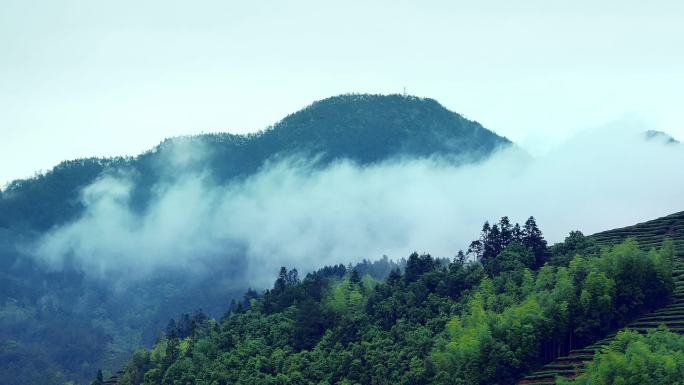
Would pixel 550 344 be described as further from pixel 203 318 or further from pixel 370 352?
pixel 203 318

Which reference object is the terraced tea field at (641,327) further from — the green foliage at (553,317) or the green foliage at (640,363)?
the green foliage at (640,363)

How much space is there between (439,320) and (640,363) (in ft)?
90.1

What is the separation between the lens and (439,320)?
289 feet

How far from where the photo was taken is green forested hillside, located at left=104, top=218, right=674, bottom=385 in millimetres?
76812

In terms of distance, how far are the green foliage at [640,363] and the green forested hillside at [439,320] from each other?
8.22m

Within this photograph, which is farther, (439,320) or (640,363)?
(439,320)

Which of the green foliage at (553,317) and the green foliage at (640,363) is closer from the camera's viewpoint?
the green foliage at (640,363)

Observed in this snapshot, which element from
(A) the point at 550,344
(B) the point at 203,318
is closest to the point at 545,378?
(A) the point at 550,344

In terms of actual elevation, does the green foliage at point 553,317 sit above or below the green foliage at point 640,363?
above

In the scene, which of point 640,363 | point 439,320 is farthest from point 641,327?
point 439,320

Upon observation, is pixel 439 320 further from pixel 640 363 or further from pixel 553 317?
pixel 640 363

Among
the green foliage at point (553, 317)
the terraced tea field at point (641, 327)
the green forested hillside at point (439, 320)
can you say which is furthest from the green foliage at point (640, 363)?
the green forested hillside at point (439, 320)

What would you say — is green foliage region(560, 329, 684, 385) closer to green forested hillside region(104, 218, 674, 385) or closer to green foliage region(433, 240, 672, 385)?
green foliage region(433, 240, 672, 385)

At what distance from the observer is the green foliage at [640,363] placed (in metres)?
61.9
